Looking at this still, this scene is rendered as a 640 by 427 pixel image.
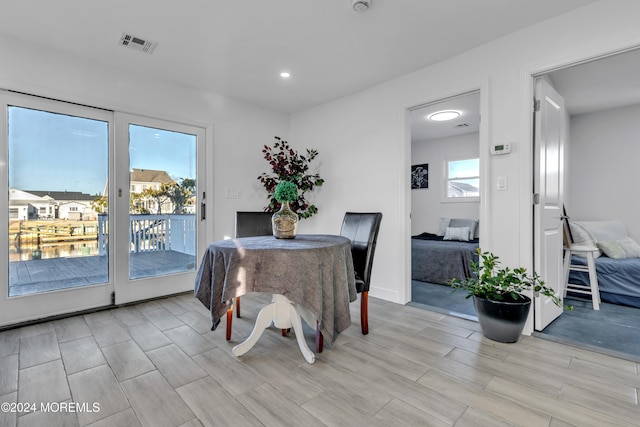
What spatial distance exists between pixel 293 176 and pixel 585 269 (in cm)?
340

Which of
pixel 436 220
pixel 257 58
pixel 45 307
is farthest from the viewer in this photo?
pixel 436 220

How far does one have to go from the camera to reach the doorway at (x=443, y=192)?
3.96m

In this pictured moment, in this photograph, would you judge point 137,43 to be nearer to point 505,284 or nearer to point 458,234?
point 505,284

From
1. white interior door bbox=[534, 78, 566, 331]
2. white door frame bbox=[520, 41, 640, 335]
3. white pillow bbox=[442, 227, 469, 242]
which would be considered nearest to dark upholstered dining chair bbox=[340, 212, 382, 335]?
white door frame bbox=[520, 41, 640, 335]

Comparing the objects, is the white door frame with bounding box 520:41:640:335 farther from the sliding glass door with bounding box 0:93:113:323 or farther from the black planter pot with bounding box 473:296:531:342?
the sliding glass door with bounding box 0:93:113:323

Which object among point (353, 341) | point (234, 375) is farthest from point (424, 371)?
point (234, 375)

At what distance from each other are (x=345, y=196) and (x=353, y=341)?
6.28ft

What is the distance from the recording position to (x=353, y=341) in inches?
85.5

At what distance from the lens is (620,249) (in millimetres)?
3299

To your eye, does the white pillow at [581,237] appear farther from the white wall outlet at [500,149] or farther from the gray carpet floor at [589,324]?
the white wall outlet at [500,149]

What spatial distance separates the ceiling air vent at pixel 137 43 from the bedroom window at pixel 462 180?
17.1 feet

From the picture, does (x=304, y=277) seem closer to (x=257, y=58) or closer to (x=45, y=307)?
(x=257, y=58)

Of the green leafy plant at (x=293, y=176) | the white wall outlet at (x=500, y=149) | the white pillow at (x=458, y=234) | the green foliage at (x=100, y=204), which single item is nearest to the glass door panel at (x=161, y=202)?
the green foliage at (x=100, y=204)

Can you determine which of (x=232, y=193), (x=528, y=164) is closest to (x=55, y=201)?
(x=232, y=193)
